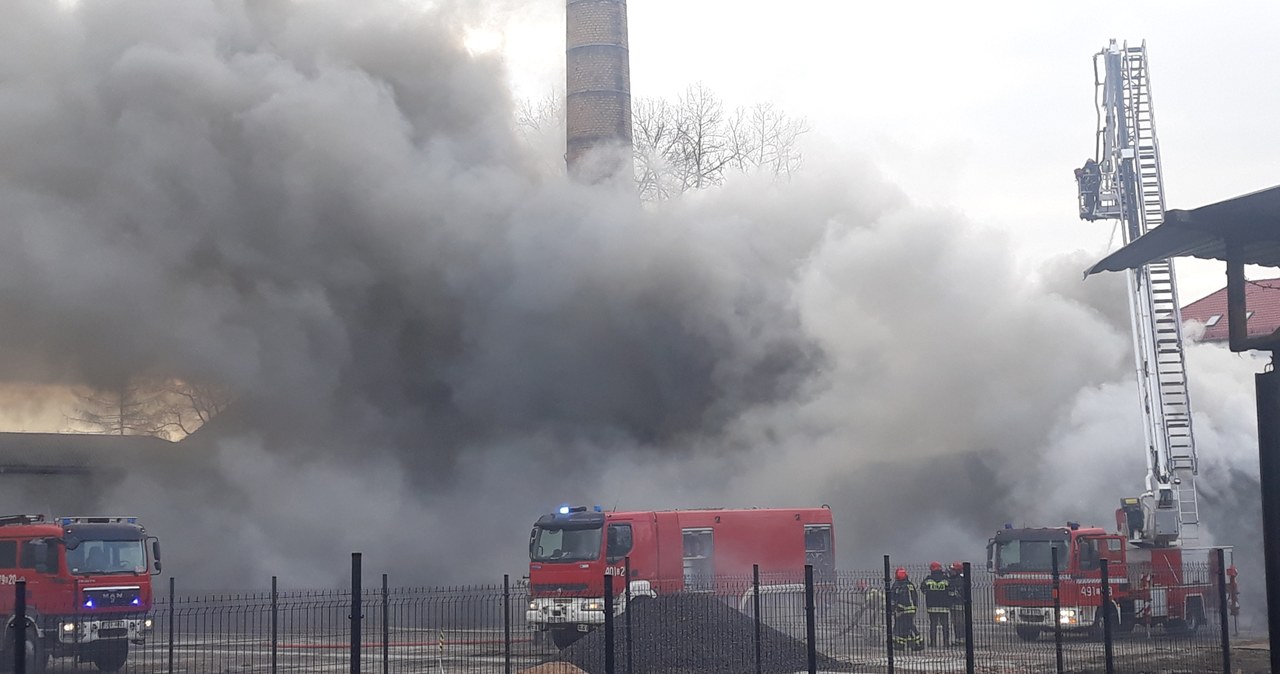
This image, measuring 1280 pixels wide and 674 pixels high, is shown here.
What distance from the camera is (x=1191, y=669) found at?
17781mm

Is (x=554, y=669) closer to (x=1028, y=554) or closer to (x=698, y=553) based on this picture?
(x=698, y=553)

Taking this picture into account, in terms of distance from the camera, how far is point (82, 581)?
1991cm

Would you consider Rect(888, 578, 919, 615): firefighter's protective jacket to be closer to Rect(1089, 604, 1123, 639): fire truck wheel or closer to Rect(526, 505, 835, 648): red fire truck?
Rect(526, 505, 835, 648): red fire truck

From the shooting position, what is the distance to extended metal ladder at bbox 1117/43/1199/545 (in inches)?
1088

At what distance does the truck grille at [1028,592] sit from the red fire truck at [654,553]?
317 centimetres

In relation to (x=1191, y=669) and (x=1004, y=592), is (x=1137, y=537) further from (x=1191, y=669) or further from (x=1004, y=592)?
(x=1191, y=669)

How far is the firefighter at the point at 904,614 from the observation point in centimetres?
2102

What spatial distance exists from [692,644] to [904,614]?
5.13m

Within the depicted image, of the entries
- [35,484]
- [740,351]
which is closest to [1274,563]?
[740,351]

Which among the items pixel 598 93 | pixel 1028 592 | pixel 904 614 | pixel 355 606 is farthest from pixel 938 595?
pixel 598 93

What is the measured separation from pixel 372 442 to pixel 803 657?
798 inches

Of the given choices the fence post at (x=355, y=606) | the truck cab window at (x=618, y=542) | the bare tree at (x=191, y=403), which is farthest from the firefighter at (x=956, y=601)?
the bare tree at (x=191, y=403)

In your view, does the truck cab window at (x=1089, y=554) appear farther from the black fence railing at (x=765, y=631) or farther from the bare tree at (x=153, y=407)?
the bare tree at (x=153, y=407)

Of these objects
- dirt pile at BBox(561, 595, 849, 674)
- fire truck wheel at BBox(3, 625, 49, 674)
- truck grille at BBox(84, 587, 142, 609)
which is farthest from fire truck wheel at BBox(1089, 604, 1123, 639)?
fire truck wheel at BBox(3, 625, 49, 674)
